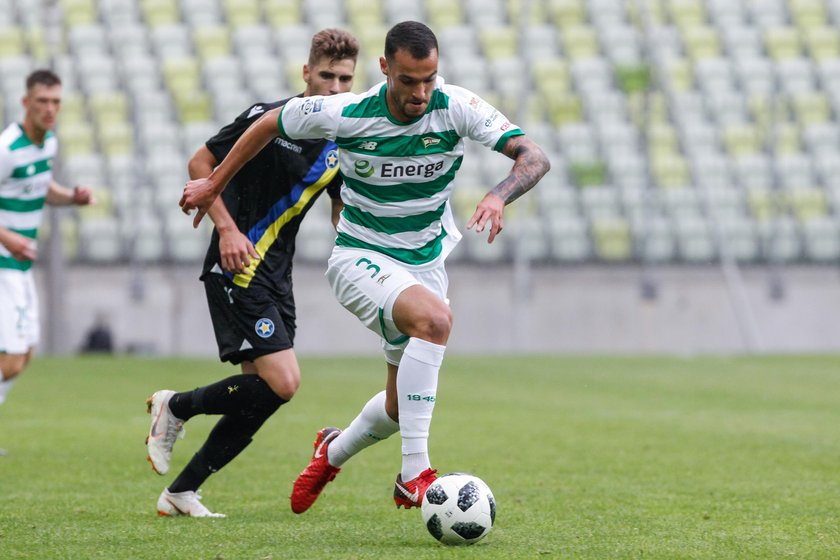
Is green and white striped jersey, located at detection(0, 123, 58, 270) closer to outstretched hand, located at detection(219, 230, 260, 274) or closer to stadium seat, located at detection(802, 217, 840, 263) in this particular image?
outstretched hand, located at detection(219, 230, 260, 274)

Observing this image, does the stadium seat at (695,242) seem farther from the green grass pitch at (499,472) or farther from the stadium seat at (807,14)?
the stadium seat at (807,14)

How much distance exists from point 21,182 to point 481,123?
4553 millimetres

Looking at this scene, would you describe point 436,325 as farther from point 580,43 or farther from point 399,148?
point 580,43

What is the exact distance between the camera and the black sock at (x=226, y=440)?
632cm

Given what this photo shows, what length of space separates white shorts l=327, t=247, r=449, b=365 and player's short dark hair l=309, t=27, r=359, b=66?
94 centimetres

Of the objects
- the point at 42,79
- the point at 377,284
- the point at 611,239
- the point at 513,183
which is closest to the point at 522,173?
the point at 513,183

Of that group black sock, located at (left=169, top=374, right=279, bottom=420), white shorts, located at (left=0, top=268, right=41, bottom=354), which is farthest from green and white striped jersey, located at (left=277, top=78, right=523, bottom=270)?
white shorts, located at (left=0, top=268, right=41, bottom=354)

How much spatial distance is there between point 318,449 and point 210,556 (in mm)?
1413

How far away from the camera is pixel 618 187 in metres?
23.0

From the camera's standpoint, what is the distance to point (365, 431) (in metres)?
6.20

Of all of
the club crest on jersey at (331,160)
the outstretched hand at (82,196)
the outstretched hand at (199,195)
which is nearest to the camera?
the outstretched hand at (199,195)

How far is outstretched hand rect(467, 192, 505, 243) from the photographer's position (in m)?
5.08

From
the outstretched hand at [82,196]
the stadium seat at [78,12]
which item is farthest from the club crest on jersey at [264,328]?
the stadium seat at [78,12]

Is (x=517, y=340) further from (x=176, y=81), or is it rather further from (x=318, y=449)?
(x=318, y=449)
